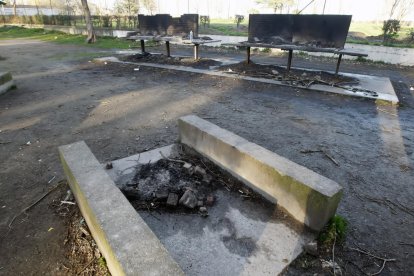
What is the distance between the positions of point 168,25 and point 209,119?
8.50m

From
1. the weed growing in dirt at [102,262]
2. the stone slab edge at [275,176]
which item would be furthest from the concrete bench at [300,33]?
the weed growing in dirt at [102,262]

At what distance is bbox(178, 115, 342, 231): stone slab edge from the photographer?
2.35 m

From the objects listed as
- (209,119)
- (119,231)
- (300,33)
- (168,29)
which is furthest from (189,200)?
(168,29)

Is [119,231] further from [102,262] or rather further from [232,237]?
[232,237]

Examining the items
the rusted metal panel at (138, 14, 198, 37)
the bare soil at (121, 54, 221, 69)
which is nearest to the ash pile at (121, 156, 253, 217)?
the bare soil at (121, 54, 221, 69)

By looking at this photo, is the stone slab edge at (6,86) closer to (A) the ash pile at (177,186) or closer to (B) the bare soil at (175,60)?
(B) the bare soil at (175,60)

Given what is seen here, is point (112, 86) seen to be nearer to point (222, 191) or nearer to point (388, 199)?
point (222, 191)

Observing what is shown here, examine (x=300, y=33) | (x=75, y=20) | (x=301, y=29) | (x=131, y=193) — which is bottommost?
(x=131, y=193)

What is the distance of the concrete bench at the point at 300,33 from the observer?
8260mm

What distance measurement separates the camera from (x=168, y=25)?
12305mm

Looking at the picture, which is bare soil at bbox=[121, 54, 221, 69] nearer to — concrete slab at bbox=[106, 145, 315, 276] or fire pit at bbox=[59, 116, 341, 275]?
fire pit at bbox=[59, 116, 341, 275]

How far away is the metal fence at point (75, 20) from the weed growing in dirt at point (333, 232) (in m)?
23.2

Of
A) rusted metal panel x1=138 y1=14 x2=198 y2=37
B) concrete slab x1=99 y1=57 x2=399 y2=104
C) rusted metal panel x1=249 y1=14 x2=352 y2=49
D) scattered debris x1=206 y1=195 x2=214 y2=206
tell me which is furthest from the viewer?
rusted metal panel x1=138 y1=14 x2=198 y2=37

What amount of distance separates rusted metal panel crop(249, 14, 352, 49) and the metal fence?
15438mm
